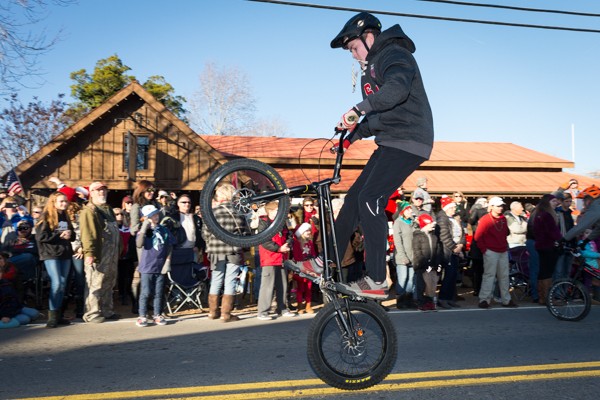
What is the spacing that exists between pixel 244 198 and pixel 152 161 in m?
18.4

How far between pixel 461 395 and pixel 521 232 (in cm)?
922

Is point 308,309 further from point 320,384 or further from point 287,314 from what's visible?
point 320,384

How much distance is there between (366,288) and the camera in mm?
4281

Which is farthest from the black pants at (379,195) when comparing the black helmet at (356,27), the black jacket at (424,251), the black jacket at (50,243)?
the black jacket at (424,251)

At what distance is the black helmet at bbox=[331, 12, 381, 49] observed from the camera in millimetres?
4270

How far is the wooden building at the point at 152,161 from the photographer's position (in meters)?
20.8

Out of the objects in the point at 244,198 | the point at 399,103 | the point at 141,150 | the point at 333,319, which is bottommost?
the point at 333,319

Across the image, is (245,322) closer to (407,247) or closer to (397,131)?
(407,247)

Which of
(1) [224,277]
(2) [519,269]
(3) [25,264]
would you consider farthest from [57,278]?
(2) [519,269]

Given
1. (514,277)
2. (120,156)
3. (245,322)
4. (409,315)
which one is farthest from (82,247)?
(120,156)

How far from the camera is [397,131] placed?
4.27 m

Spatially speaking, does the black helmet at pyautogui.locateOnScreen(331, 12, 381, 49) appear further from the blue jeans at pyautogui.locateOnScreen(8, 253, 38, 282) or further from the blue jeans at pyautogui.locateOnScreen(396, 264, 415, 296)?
the blue jeans at pyautogui.locateOnScreen(8, 253, 38, 282)

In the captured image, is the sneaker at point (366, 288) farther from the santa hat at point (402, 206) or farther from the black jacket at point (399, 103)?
the santa hat at point (402, 206)

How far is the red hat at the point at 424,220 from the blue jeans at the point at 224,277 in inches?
152
